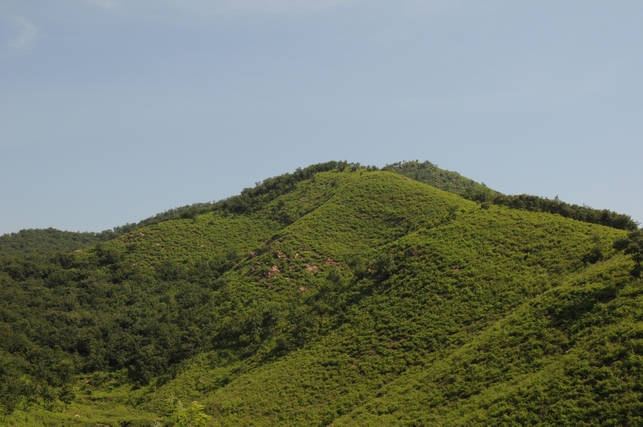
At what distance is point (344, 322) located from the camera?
4272cm

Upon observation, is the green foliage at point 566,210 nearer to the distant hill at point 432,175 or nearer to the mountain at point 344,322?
the mountain at point 344,322

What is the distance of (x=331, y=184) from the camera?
3027 inches

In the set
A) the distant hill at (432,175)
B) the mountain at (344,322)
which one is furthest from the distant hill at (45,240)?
the distant hill at (432,175)

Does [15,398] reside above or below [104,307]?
below

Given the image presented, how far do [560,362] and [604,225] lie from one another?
2697 centimetres

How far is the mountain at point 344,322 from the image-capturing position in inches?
1057

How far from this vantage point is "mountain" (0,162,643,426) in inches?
1057

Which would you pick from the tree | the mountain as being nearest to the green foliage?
the mountain

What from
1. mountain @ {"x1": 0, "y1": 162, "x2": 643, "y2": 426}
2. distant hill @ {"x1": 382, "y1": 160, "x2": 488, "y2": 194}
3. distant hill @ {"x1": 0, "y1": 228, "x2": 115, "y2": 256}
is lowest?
mountain @ {"x1": 0, "y1": 162, "x2": 643, "y2": 426}

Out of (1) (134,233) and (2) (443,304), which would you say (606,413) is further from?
(1) (134,233)

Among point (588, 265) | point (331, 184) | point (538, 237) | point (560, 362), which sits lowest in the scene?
point (560, 362)

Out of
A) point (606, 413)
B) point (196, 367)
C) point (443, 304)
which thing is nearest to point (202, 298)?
point (196, 367)

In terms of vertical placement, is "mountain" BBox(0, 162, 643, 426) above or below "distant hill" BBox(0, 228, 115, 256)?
below

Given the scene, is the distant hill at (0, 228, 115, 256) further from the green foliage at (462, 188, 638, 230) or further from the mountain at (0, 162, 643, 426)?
the green foliage at (462, 188, 638, 230)
